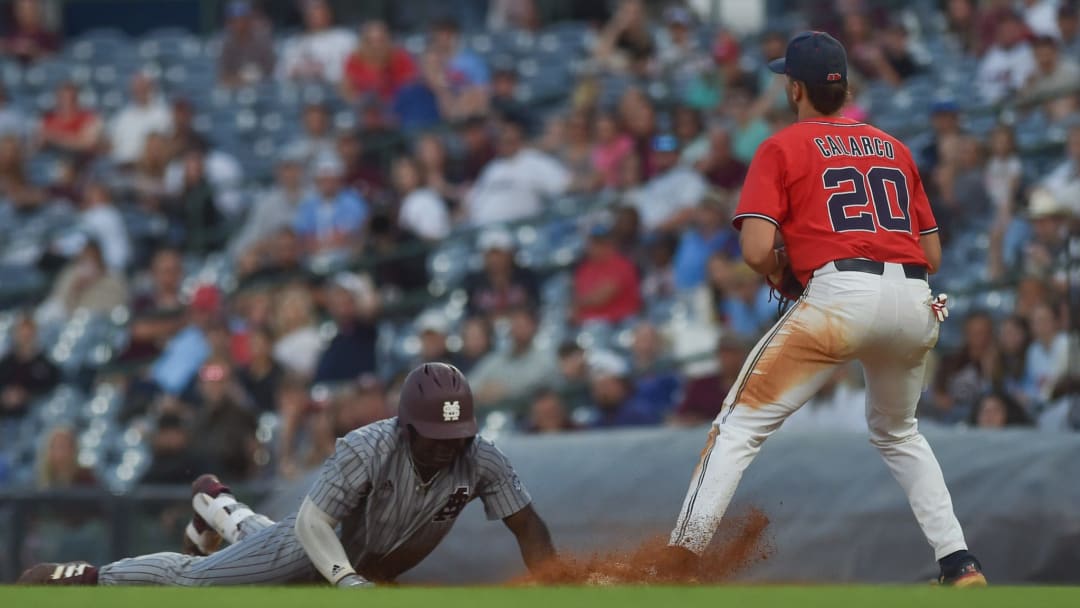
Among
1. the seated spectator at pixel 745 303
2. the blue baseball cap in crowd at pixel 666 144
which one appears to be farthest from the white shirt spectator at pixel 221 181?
the seated spectator at pixel 745 303

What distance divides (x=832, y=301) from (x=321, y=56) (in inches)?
499

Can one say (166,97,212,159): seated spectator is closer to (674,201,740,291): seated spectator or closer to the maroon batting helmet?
(674,201,740,291): seated spectator

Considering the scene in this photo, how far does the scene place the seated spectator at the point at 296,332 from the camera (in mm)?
12906

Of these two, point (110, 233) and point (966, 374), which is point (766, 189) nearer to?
point (966, 374)

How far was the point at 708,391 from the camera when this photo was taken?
1062 cm

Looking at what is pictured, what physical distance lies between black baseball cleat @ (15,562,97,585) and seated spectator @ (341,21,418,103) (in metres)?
9.73

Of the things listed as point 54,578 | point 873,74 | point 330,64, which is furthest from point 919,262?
point 330,64

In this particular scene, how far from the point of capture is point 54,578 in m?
7.17

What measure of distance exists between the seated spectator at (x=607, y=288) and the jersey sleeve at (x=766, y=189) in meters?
6.12

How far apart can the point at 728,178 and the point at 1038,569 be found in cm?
A: 534

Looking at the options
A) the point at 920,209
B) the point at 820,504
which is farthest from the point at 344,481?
the point at 820,504

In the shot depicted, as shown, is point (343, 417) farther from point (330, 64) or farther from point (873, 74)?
point (330, 64)

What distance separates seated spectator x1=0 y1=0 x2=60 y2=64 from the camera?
19375 millimetres

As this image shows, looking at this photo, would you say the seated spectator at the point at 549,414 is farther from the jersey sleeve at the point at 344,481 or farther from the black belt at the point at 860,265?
the black belt at the point at 860,265
